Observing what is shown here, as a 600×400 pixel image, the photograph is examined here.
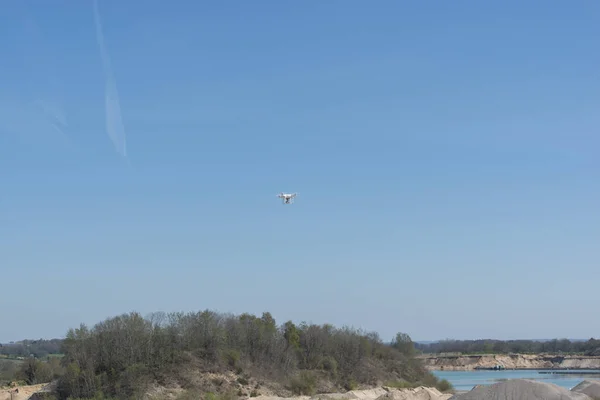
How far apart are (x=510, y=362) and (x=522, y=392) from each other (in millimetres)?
160543

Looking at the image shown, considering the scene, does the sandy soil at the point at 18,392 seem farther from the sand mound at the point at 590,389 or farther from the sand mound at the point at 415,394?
the sand mound at the point at 590,389

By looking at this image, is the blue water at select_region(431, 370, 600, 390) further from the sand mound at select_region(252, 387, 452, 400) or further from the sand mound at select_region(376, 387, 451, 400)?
the sand mound at select_region(252, 387, 452, 400)

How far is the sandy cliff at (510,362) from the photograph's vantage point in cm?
18425

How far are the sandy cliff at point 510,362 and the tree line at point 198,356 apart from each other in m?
114

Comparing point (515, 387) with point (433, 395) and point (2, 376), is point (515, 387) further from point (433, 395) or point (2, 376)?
point (2, 376)

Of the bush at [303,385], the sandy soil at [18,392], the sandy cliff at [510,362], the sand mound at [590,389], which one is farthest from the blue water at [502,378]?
the sandy soil at [18,392]

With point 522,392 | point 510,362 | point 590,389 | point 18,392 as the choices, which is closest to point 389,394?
point 590,389

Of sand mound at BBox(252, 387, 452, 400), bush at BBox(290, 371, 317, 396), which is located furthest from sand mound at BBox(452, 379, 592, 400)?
bush at BBox(290, 371, 317, 396)

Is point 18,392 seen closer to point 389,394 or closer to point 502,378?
point 389,394

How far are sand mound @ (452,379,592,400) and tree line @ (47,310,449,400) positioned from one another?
73.1ft

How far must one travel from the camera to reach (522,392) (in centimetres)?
4334

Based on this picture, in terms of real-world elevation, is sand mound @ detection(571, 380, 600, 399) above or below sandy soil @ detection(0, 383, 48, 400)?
above

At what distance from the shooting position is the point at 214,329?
2447 inches

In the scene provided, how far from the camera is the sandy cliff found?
18425 centimetres
